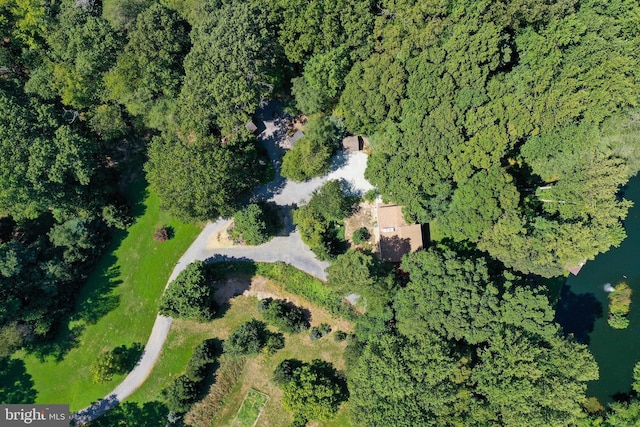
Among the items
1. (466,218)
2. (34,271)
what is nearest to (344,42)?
(466,218)

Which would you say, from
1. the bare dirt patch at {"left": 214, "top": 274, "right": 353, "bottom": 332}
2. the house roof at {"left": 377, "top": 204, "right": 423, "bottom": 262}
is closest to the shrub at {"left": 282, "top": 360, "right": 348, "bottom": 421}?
the bare dirt patch at {"left": 214, "top": 274, "right": 353, "bottom": 332}

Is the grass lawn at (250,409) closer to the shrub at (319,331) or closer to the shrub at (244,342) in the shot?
the shrub at (244,342)

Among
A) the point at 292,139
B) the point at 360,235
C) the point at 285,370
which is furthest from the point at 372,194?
the point at 285,370

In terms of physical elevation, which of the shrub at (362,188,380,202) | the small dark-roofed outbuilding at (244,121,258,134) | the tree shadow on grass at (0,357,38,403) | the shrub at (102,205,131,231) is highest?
the small dark-roofed outbuilding at (244,121,258,134)

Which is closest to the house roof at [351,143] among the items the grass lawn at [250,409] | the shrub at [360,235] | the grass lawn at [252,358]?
the shrub at [360,235]

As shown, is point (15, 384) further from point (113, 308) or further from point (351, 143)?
point (351, 143)

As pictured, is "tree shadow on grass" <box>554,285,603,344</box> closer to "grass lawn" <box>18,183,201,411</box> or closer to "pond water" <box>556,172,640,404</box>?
"pond water" <box>556,172,640,404</box>
